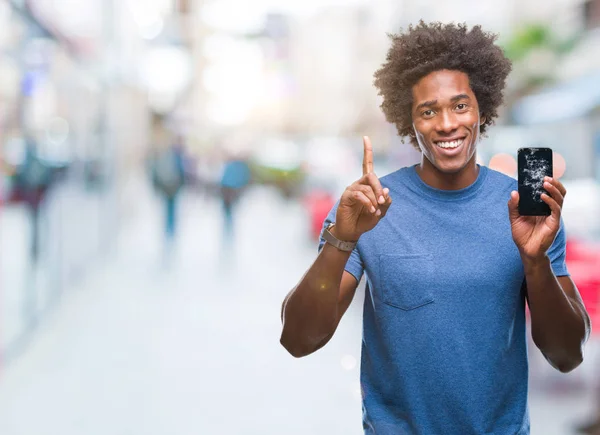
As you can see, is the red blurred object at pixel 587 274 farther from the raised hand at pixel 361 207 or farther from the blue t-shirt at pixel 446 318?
the raised hand at pixel 361 207

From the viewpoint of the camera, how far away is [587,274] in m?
5.76

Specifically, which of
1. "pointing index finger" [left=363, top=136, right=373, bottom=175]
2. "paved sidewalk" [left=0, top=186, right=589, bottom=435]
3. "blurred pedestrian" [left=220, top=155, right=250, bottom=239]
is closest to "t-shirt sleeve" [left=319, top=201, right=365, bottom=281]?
"pointing index finger" [left=363, top=136, right=373, bottom=175]

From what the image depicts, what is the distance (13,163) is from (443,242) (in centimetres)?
622

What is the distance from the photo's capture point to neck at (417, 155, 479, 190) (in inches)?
81.5

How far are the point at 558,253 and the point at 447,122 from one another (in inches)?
15.6

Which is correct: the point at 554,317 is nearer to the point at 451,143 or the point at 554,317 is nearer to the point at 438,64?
the point at 451,143

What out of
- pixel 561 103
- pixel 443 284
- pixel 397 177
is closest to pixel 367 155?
pixel 397 177

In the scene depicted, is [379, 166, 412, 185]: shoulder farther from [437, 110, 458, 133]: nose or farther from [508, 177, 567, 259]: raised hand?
[508, 177, 567, 259]: raised hand

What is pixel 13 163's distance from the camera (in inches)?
297

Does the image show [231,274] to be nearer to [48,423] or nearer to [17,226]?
[17,226]

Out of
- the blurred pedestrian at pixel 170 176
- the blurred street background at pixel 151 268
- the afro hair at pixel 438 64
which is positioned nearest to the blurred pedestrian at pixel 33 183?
Result: the blurred street background at pixel 151 268

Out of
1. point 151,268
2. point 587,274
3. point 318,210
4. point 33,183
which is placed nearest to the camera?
point 587,274

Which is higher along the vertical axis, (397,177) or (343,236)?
(397,177)

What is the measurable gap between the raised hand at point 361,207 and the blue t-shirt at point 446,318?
0.32 ft
